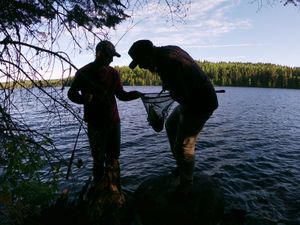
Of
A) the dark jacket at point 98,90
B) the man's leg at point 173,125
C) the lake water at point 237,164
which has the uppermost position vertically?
the dark jacket at point 98,90

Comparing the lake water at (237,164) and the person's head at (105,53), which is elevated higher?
the person's head at (105,53)

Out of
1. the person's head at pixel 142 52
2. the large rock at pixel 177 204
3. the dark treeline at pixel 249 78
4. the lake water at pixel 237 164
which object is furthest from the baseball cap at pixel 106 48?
the dark treeline at pixel 249 78

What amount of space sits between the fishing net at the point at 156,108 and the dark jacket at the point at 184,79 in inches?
42.1

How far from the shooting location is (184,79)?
5.52 meters

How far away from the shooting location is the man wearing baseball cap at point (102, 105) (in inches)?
238

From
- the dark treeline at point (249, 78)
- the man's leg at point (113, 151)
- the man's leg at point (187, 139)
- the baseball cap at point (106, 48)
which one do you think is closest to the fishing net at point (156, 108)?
the man's leg at point (113, 151)

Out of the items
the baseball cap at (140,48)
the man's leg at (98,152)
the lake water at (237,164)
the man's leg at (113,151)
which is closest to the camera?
the baseball cap at (140,48)

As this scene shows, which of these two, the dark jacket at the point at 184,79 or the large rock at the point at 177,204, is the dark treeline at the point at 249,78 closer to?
the large rock at the point at 177,204

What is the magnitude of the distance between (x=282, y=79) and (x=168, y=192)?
17394 centimetres

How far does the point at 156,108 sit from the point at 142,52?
6.30 ft

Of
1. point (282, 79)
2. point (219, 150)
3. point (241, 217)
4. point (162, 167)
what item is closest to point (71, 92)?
point (241, 217)

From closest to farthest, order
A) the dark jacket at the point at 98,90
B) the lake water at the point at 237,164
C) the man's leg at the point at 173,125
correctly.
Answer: the dark jacket at the point at 98,90 < the man's leg at the point at 173,125 < the lake water at the point at 237,164

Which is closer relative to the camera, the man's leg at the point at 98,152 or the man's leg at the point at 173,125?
the man's leg at the point at 98,152

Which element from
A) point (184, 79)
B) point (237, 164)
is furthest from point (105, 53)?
point (237, 164)
